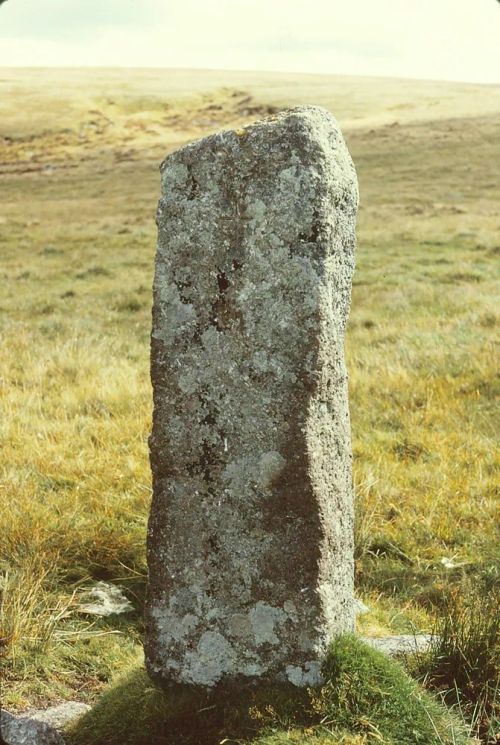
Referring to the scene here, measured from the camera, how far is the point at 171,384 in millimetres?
3490

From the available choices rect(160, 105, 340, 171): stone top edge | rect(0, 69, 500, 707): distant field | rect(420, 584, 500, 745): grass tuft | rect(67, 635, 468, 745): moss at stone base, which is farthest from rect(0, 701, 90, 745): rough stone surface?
rect(160, 105, 340, 171): stone top edge

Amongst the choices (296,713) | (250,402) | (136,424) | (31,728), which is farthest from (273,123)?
(136,424)

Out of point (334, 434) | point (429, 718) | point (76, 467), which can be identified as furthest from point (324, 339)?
point (76, 467)

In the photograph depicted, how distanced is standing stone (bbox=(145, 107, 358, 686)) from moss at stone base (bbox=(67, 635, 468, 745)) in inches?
3.8

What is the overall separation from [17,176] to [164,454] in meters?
50.2

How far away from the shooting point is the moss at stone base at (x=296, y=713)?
3.05 metres

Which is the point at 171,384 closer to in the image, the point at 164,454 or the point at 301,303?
the point at 164,454

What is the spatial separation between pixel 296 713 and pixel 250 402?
1297 mm

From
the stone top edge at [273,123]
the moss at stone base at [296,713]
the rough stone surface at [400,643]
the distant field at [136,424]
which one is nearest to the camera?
the moss at stone base at [296,713]

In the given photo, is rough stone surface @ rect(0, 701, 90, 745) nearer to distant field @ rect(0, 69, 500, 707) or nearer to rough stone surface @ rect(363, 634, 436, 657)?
distant field @ rect(0, 69, 500, 707)

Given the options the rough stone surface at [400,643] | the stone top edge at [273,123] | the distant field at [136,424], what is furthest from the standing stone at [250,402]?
the distant field at [136,424]

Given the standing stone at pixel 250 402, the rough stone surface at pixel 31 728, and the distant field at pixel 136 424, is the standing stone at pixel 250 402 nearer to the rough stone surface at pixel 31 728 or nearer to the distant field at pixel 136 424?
the rough stone surface at pixel 31 728

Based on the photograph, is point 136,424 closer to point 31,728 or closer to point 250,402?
point 250,402

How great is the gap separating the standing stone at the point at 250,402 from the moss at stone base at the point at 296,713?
10cm
